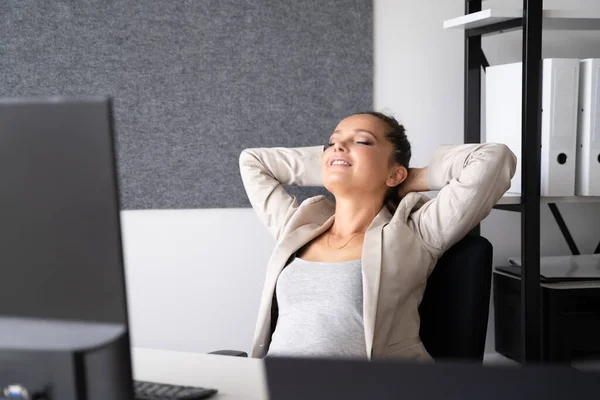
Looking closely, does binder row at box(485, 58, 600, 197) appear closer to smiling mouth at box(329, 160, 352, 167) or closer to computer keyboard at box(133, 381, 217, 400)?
smiling mouth at box(329, 160, 352, 167)

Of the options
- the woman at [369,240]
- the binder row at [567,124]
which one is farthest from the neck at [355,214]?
the binder row at [567,124]

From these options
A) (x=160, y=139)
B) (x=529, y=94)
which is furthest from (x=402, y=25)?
(x=160, y=139)

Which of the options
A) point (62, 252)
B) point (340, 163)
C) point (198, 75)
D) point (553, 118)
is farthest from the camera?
point (198, 75)

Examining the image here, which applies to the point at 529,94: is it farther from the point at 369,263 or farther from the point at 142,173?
the point at 142,173

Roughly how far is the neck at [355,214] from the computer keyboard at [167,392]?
3.02 ft

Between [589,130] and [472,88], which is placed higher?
[472,88]

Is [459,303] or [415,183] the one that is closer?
[459,303]

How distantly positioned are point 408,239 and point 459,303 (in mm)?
218

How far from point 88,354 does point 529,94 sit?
1662 millimetres

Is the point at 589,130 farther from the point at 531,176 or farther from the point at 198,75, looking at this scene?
the point at 198,75

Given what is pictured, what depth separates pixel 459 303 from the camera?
1.60 meters

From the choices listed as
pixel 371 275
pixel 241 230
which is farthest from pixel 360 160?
pixel 241 230

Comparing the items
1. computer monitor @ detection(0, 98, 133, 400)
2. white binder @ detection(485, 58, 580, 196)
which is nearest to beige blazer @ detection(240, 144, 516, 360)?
white binder @ detection(485, 58, 580, 196)

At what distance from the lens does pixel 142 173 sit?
2.47m
